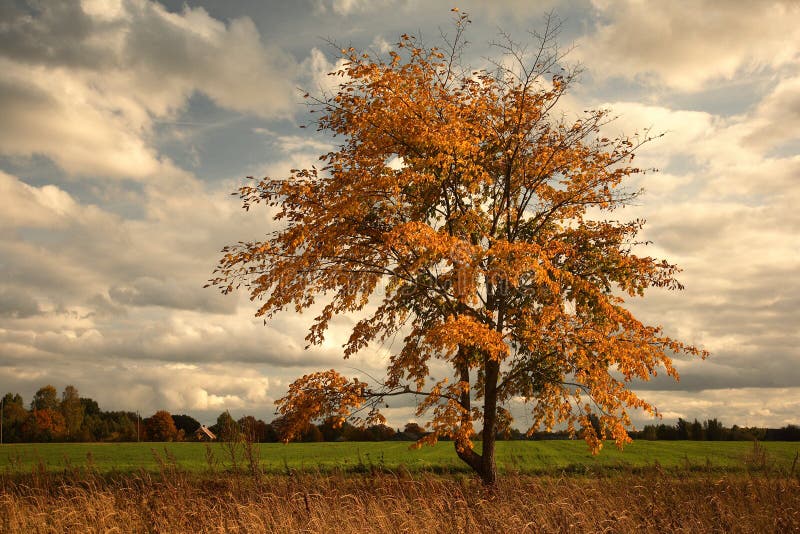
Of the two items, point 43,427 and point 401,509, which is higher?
point 401,509

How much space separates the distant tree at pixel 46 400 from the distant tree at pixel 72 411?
1.77 meters

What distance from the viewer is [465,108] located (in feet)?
54.9

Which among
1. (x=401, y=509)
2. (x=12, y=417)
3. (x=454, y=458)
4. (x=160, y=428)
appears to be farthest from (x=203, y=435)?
(x=12, y=417)

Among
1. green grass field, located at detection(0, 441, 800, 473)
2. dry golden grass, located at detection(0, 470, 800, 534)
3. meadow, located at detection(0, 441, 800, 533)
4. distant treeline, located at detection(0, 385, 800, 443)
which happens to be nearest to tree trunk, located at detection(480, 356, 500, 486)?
meadow, located at detection(0, 441, 800, 533)

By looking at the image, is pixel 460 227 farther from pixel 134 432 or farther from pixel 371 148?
pixel 134 432

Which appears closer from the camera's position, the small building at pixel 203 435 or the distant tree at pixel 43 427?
the small building at pixel 203 435

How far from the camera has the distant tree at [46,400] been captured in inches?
3322

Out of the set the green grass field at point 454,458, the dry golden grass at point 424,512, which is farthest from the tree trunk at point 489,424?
the green grass field at point 454,458

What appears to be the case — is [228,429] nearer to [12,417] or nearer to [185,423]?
[185,423]

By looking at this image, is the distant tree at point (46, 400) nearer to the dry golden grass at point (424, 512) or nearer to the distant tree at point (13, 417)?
the distant tree at point (13, 417)

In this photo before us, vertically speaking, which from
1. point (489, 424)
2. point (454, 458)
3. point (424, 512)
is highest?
point (489, 424)

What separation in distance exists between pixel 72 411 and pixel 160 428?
56.9ft

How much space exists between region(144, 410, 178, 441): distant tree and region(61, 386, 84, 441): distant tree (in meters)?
7.41

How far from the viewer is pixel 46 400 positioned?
88.4 m
